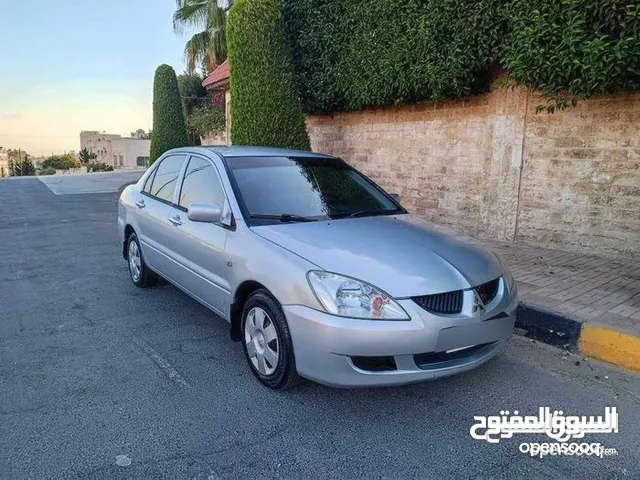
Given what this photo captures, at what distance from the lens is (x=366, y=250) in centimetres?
304

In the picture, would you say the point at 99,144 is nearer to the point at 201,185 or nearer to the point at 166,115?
the point at 166,115

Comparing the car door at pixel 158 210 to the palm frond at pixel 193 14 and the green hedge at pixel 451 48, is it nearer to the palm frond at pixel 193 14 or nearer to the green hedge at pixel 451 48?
the green hedge at pixel 451 48

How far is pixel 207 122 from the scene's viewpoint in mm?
23016

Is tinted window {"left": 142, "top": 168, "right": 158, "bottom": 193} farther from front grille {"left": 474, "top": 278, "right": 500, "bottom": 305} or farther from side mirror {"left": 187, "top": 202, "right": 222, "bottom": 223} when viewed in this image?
front grille {"left": 474, "top": 278, "right": 500, "bottom": 305}

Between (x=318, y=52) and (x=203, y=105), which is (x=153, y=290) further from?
(x=203, y=105)

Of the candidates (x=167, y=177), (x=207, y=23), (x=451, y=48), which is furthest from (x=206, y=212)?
(x=207, y=23)

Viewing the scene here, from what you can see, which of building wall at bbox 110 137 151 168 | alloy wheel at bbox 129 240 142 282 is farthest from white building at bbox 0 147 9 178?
alloy wheel at bbox 129 240 142 282

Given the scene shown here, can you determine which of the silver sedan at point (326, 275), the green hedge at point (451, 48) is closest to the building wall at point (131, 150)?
the green hedge at point (451, 48)

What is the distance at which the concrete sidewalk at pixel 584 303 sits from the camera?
3746mm

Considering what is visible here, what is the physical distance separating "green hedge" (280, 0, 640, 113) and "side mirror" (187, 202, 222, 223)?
14.4ft

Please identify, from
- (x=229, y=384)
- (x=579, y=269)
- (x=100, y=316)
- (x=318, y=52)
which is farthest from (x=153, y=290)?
(x=318, y=52)

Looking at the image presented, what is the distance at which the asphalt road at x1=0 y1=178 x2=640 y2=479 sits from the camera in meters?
2.46

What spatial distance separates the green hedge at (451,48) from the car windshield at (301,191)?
2982 mm

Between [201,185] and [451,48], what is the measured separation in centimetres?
471
